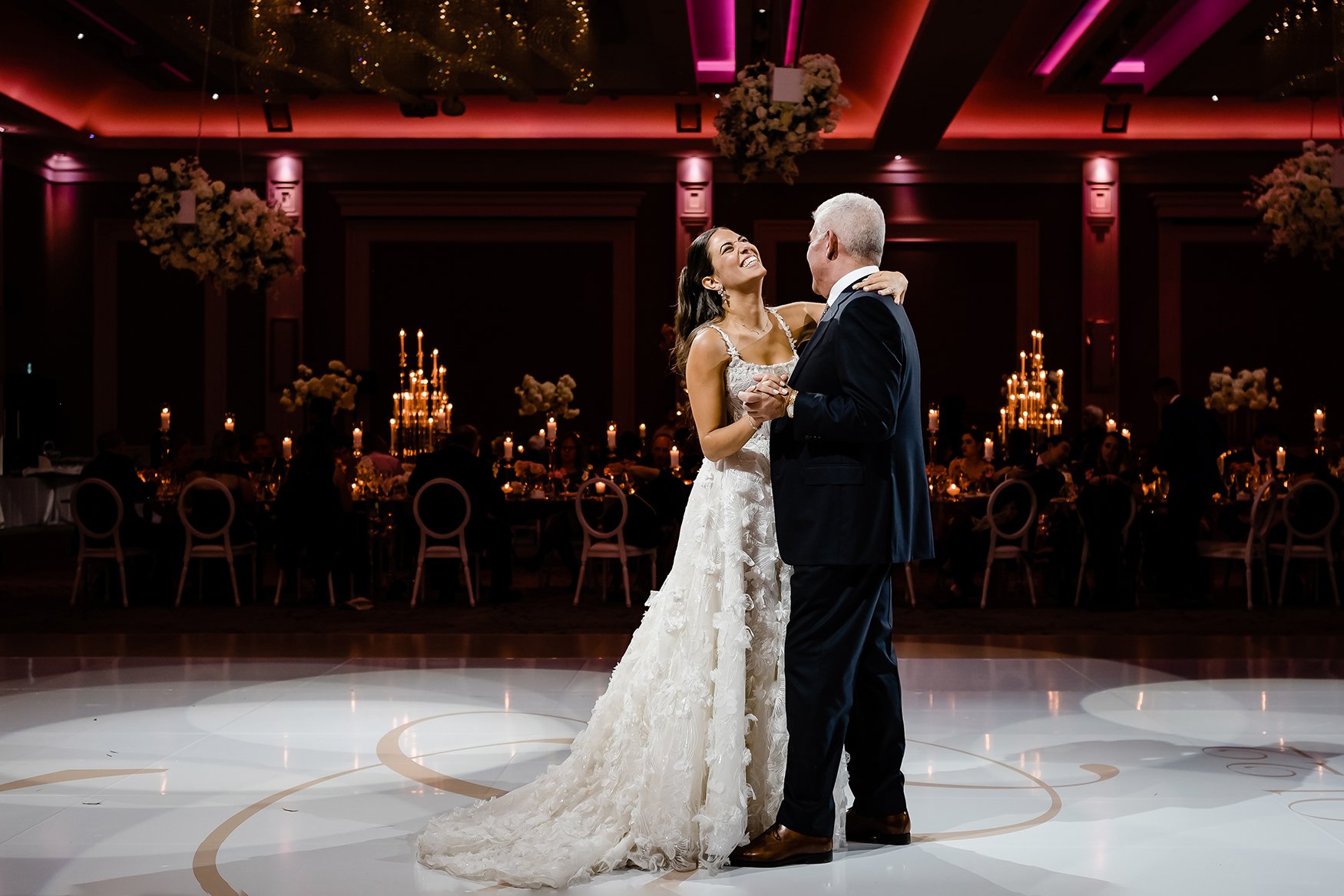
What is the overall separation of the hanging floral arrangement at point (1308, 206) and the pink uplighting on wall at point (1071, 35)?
2080mm

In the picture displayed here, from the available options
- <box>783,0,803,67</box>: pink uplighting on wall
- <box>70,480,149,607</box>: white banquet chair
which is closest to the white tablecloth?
<box>70,480,149,607</box>: white banquet chair

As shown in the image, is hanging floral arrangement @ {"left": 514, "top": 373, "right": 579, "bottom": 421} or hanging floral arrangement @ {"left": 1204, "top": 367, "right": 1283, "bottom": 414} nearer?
hanging floral arrangement @ {"left": 1204, "top": 367, "right": 1283, "bottom": 414}

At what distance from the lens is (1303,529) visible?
8773 millimetres

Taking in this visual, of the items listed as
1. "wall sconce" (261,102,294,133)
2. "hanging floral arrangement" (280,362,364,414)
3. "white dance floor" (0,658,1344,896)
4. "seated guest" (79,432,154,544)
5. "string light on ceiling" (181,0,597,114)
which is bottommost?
"white dance floor" (0,658,1344,896)

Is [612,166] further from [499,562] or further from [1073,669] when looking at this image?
[1073,669]

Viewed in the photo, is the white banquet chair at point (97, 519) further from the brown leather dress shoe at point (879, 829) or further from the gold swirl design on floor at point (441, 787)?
the brown leather dress shoe at point (879, 829)

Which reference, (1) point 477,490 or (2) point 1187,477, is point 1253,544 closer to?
(2) point 1187,477

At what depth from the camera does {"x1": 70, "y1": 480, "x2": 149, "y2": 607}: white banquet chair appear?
28.3 feet

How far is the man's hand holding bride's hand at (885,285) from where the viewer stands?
3109 mm

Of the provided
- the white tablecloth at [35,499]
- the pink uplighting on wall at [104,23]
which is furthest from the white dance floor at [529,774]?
the white tablecloth at [35,499]

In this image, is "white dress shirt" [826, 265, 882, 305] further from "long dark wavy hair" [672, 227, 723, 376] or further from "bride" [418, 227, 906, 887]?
"long dark wavy hair" [672, 227, 723, 376]

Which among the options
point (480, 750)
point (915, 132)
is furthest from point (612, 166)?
point (480, 750)

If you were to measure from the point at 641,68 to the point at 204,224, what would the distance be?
17.7 ft

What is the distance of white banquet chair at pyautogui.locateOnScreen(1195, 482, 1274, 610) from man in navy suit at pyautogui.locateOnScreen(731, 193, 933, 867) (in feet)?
20.4
